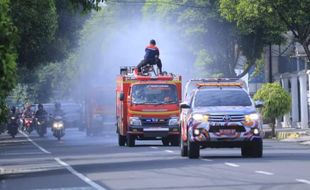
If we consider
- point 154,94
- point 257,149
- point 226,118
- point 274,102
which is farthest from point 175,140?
point 274,102

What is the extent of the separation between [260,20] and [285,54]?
2645 centimetres

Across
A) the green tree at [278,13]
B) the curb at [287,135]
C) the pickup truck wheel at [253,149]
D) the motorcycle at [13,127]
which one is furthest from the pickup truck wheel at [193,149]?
the motorcycle at [13,127]

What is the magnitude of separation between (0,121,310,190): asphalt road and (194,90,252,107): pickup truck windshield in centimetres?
147

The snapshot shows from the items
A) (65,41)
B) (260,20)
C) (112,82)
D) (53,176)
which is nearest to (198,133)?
(53,176)

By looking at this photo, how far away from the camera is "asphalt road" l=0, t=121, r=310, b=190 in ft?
62.3

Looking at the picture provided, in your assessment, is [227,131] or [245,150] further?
[245,150]

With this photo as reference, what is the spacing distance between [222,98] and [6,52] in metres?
8.67

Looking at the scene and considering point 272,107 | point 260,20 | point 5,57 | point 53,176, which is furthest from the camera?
point 272,107

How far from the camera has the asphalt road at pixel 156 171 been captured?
747 inches

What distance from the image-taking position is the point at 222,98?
27219 mm

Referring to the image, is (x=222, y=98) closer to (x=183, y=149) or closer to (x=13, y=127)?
(x=183, y=149)

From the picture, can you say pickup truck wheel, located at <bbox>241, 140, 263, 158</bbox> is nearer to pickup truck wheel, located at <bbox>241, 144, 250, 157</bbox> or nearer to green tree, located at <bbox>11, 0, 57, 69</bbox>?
pickup truck wheel, located at <bbox>241, 144, 250, 157</bbox>

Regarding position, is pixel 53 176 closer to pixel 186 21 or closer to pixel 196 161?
pixel 196 161

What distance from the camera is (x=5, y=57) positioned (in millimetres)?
19969
